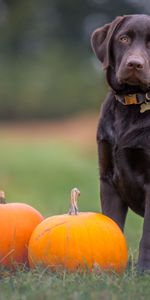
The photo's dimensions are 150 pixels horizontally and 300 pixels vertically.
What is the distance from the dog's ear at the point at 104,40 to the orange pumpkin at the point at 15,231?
1.07 metres

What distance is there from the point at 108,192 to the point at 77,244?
26.7 inches

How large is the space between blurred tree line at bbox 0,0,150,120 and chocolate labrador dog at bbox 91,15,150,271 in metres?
28.9

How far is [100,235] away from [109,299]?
103 centimetres

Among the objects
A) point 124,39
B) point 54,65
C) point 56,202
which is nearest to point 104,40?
point 124,39

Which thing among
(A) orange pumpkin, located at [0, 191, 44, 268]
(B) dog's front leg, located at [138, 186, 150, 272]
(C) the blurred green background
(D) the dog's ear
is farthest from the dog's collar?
(C) the blurred green background

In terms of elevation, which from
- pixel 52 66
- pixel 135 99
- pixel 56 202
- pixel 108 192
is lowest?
pixel 56 202

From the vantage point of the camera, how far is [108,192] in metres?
5.31

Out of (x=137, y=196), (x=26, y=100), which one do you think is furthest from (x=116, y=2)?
(x=137, y=196)

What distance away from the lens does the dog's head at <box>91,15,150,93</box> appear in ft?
15.9

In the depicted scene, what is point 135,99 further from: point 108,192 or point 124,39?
point 108,192

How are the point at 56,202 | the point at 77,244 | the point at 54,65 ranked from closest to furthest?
the point at 77,244 → the point at 56,202 → the point at 54,65

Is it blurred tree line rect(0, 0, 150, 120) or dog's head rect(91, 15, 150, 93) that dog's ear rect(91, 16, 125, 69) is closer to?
dog's head rect(91, 15, 150, 93)

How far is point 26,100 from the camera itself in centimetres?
3462

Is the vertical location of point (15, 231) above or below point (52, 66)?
below
